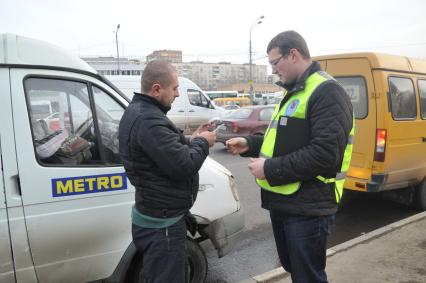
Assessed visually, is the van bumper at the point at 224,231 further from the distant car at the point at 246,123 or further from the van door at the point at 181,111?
the van door at the point at 181,111

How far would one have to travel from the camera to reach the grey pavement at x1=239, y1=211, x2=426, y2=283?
11.9 feet

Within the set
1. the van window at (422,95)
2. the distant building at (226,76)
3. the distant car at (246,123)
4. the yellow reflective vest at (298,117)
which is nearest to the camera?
the yellow reflective vest at (298,117)

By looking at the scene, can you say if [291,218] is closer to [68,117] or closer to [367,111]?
[68,117]

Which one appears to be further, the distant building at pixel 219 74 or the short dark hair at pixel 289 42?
the distant building at pixel 219 74

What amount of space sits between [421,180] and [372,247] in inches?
86.1

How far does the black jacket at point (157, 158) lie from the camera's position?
2.14m

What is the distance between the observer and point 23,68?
270 centimetres

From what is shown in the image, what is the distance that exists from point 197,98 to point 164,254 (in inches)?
536

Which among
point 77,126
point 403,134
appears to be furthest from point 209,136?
point 403,134

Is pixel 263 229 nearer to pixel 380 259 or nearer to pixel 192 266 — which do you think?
pixel 380 259

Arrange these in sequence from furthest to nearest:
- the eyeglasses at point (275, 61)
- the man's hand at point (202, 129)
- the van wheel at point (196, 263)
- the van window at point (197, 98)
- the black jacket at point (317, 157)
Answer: the van window at point (197, 98) → the van wheel at point (196, 263) → the man's hand at point (202, 129) → the eyeglasses at point (275, 61) → the black jacket at point (317, 157)

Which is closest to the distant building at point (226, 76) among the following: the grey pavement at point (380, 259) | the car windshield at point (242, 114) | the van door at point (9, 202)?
the car windshield at point (242, 114)

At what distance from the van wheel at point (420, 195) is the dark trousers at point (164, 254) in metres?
4.87

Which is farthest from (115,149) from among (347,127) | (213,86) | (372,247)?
(213,86)
